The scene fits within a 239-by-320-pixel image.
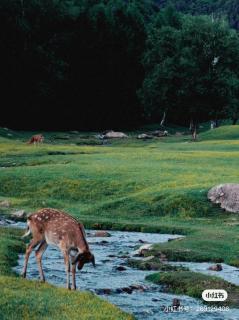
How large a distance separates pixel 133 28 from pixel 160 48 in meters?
18.3

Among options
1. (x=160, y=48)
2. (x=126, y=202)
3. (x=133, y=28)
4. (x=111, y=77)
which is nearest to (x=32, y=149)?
(x=126, y=202)

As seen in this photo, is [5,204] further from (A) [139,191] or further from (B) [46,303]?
(B) [46,303]

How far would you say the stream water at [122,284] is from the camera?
18.3 metres

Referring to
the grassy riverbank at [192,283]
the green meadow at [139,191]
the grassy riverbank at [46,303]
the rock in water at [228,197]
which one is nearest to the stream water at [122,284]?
the grassy riverbank at [192,283]

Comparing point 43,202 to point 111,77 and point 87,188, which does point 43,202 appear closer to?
point 87,188

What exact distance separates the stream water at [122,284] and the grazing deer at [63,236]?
164cm

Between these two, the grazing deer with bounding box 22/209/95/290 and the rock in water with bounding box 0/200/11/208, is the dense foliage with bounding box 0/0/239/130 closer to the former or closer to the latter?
the rock in water with bounding box 0/200/11/208

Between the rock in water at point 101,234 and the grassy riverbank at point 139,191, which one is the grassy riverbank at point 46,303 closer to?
the grassy riverbank at point 139,191

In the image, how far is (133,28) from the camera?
124 meters

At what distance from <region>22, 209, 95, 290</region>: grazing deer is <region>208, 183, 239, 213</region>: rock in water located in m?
19.1

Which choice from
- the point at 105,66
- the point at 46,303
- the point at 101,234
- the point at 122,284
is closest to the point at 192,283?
the point at 122,284

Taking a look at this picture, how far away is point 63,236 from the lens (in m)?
18.8

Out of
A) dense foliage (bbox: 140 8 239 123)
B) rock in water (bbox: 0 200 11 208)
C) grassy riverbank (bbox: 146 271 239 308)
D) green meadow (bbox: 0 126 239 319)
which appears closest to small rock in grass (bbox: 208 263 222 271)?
green meadow (bbox: 0 126 239 319)

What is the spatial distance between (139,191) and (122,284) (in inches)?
853
